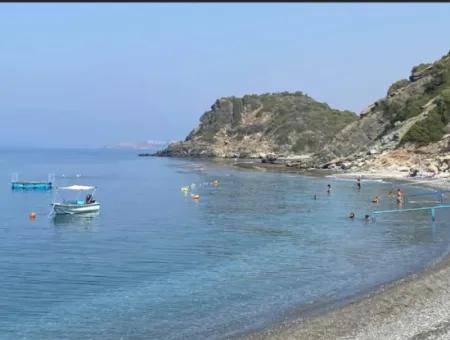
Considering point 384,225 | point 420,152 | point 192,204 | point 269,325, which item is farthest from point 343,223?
point 420,152

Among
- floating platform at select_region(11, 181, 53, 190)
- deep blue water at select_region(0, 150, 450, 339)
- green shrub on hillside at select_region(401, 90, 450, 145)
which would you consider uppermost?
green shrub on hillside at select_region(401, 90, 450, 145)

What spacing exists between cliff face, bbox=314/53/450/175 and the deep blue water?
1739 inches

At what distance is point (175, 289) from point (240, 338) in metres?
8.60

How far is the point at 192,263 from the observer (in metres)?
36.1

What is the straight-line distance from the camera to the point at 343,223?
53719 mm

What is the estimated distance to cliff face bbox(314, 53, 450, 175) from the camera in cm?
11025

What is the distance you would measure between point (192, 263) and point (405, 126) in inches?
3660

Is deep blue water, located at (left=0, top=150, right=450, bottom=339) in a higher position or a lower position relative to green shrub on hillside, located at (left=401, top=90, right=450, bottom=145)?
lower

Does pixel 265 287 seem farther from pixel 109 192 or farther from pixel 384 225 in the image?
pixel 109 192

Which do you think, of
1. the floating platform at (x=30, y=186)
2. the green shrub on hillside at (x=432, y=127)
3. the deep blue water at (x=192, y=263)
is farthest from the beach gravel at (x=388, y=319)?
the green shrub on hillside at (x=432, y=127)

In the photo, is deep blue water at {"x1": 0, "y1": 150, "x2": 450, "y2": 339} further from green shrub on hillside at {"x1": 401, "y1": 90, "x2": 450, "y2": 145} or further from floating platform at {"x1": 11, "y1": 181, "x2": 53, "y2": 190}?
green shrub on hillside at {"x1": 401, "y1": 90, "x2": 450, "y2": 145}

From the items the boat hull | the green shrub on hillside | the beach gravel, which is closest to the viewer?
the beach gravel

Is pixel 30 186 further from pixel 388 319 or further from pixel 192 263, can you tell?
pixel 388 319

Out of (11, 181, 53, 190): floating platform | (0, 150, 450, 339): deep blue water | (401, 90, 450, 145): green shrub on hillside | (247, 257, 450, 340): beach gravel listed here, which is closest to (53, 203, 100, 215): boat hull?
(0, 150, 450, 339): deep blue water
